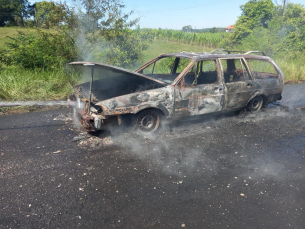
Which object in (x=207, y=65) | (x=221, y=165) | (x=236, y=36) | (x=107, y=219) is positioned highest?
(x=236, y=36)

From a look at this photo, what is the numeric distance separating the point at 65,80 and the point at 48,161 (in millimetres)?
4910

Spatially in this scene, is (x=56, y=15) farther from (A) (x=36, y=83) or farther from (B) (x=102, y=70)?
(B) (x=102, y=70)

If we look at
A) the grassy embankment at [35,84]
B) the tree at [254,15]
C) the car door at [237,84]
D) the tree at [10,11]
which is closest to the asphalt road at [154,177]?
the car door at [237,84]

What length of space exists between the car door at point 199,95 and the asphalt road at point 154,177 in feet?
1.65

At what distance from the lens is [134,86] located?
17.1 ft

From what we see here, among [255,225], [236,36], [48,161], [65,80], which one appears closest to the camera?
[255,225]

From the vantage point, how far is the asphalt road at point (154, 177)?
2787 mm

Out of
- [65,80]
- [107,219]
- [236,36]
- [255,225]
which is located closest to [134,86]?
[107,219]

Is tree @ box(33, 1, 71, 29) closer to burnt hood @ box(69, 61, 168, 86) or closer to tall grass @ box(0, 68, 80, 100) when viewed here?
tall grass @ box(0, 68, 80, 100)

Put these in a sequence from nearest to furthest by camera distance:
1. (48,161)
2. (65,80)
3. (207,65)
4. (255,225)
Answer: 1. (255,225)
2. (48,161)
3. (207,65)
4. (65,80)

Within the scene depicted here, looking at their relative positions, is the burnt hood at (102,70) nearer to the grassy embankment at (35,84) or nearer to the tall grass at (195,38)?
the grassy embankment at (35,84)

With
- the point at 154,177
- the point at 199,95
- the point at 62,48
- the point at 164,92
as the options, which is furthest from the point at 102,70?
the point at 62,48

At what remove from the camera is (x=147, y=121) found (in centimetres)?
496

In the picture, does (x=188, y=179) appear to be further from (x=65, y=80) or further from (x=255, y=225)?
(x=65, y=80)
